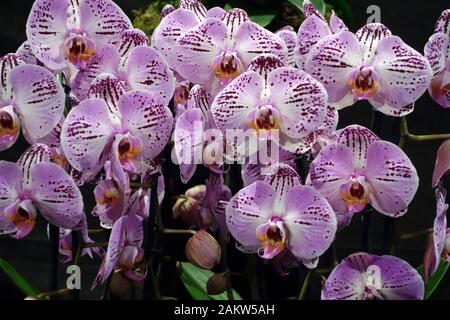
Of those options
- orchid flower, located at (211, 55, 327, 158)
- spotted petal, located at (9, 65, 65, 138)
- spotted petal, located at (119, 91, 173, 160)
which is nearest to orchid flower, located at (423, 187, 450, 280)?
orchid flower, located at (211, 55, 327, 158)

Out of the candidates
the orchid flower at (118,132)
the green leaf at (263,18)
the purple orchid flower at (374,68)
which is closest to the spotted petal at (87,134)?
the orchid flower at (118,132)

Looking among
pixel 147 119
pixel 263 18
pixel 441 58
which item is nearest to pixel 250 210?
pixel 147 119

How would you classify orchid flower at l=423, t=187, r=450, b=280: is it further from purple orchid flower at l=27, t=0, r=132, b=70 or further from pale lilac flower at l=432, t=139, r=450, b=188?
purple orchid flower at l=27, t=0, r=132, b=70

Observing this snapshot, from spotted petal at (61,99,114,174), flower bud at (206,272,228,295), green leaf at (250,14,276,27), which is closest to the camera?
spotted petal at (61,99,114,174)

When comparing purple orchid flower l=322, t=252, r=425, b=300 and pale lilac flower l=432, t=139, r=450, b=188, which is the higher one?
pale lilac flower l=432, t=139, r=450, b=188

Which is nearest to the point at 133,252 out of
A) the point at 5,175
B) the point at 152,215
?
the point at 152,215

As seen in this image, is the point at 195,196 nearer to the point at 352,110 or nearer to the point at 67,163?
the point at 67,163
